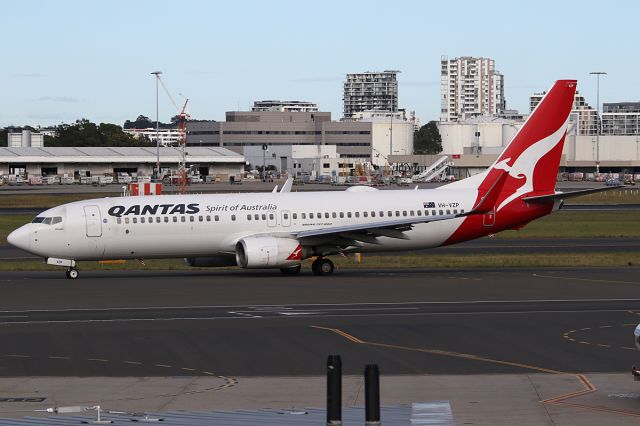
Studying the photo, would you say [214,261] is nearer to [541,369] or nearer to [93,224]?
[93,224]

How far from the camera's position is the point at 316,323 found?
30812 mm

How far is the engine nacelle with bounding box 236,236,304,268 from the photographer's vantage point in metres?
45.0

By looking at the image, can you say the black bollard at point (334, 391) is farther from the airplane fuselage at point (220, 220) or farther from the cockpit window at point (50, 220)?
the cockpit window at point (50, 220)

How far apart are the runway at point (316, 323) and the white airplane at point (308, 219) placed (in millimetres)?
1330

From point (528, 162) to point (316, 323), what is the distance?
21625 mm

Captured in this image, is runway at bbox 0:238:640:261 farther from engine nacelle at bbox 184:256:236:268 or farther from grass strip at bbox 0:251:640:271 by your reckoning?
engine nacelle at bbox 184:256:236:268

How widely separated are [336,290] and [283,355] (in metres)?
15.1

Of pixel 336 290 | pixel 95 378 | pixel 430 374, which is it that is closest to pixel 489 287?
pixel 336 290

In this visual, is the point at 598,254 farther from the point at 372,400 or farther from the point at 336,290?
the point at 372,400

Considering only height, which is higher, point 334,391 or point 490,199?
point 490,199

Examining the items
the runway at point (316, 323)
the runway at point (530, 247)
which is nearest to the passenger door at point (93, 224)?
the runway at point (316, 323)

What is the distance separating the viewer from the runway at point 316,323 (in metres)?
24.4

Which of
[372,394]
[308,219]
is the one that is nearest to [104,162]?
[308,219]

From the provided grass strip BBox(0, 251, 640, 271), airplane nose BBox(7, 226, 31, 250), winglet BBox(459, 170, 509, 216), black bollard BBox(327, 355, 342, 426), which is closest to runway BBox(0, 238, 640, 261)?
grass strip BBox(0, 251, 640, 271)
